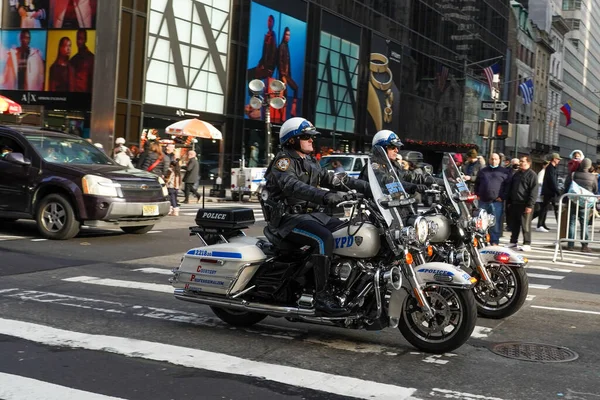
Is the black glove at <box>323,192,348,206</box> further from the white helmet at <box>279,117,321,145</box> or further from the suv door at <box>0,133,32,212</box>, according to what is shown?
the suv door at <box>0,133,32,212</box>

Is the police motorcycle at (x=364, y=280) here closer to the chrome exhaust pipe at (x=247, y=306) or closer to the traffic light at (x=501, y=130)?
the chrome exhaust pipe at (x=247, y=306)

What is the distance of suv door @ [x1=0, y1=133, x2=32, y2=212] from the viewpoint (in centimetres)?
1300

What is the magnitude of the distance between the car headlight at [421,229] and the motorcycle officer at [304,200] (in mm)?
545

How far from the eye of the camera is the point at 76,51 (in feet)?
94.0

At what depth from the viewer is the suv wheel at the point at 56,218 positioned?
12.7 m

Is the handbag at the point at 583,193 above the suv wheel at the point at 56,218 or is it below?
above

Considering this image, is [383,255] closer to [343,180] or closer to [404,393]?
[343,180]

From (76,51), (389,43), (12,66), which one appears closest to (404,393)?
(76,51)

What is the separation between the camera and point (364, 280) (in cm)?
599

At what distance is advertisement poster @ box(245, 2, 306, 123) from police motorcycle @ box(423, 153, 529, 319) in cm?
2814

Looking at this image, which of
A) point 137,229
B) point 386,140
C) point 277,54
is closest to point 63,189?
point 137,229

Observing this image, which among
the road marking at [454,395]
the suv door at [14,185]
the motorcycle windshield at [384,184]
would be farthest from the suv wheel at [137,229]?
the road marking at [454,395]

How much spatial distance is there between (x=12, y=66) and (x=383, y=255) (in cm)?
2716

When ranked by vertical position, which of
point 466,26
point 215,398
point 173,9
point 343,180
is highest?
point 466,26
